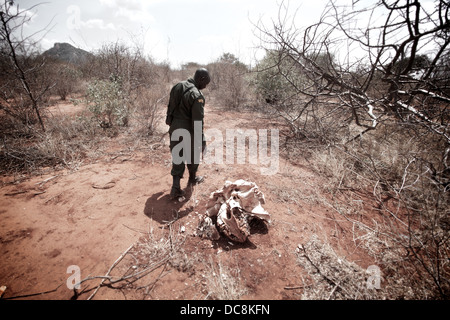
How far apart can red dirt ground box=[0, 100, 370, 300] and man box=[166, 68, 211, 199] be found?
2.04 ft

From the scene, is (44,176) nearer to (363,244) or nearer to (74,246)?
(74,246)

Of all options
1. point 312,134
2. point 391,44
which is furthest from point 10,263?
point 312,134

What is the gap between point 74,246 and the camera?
1.95 metres

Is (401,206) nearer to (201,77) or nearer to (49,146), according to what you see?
(201,77)

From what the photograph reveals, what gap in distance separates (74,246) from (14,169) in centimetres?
253

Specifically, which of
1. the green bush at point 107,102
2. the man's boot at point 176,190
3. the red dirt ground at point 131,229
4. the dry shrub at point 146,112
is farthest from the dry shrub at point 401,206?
the green bush at point 107,102

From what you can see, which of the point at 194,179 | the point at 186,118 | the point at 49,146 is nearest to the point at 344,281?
the point at 194,179

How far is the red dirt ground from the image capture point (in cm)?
163

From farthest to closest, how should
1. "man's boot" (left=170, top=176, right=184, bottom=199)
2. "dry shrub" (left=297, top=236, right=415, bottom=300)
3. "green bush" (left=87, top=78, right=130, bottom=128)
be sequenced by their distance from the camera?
1. "green bush" (left=87, top=78, right=130, bottom=128)
2. "man's boot" (left=170, top=176, right=184, bottom=199)
3. "dry shrub" (left=297, top=236, right=415, bottom=300)

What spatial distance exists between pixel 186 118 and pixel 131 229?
1626 mm

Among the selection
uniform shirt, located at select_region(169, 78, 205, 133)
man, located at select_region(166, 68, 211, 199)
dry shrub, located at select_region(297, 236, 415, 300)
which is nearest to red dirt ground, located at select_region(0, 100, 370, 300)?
dry shrub, located at select_region(297, 236, 415, 300)

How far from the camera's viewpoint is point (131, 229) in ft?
7.18

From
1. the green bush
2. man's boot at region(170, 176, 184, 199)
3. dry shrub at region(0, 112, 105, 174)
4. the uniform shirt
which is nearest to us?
the uniform shirt

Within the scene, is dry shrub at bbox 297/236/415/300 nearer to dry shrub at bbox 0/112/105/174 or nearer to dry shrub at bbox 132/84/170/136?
dry shrub at bbox 0/112/105/174
